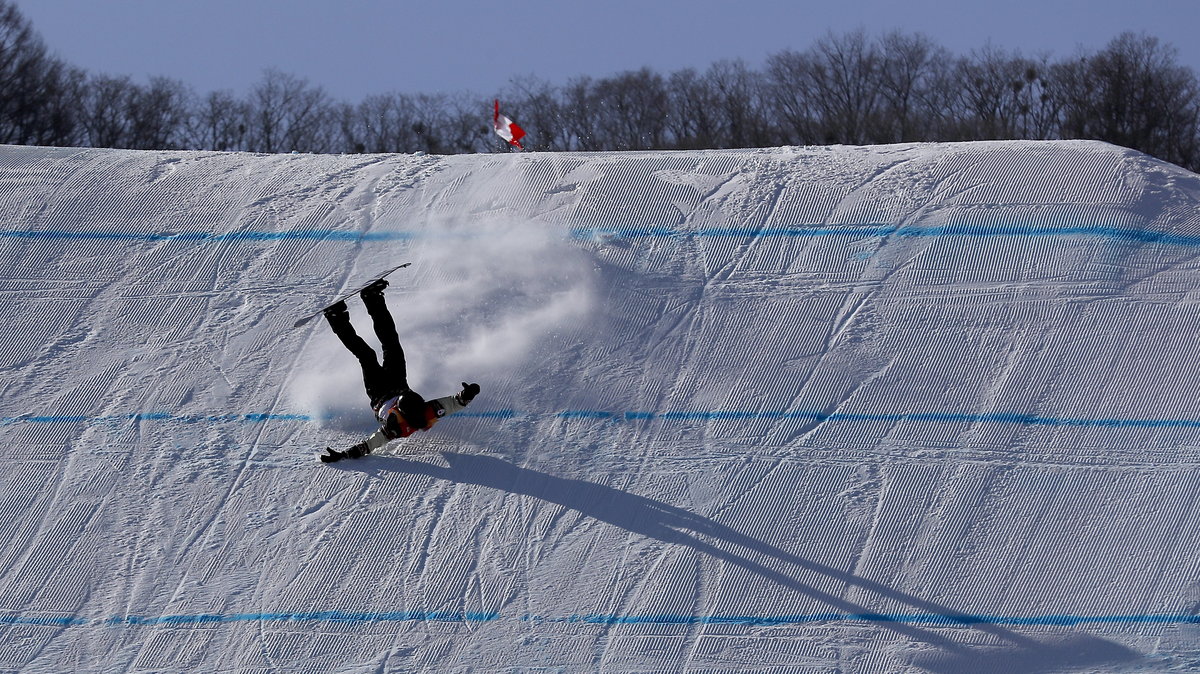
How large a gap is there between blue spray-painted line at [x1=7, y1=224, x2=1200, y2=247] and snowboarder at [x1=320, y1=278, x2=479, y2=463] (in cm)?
148

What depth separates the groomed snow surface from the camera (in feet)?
19.3

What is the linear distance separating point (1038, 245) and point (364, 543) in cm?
398

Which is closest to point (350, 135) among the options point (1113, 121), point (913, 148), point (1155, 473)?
point (1113, 121)

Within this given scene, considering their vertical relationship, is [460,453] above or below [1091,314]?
below

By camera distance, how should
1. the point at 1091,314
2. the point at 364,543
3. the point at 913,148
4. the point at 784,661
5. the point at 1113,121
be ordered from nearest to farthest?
the point at 784,661
the point at 364,543
the point at 1091,314
the point at 913,148
the point at 1113,121

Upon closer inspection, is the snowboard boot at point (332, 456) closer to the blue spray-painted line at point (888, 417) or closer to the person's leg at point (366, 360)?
the person's leg at point (366, 360)

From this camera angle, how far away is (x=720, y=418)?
21.8 feet

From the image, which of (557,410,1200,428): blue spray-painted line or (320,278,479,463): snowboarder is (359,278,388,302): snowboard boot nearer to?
(320,278,479,463): snowboarder

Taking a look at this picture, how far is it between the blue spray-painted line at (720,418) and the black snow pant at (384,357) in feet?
1.62

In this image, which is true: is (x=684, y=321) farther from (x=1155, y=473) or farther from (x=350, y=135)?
(x=350, y=135)

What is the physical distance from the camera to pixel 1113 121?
1705 cm

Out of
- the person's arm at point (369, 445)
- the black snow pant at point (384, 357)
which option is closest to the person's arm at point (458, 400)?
the black snow pant at point (384, 357)

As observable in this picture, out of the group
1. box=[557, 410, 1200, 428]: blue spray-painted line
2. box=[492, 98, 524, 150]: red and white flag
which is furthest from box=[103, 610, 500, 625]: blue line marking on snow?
box=[492, 98, 524, 150]: red and white flag

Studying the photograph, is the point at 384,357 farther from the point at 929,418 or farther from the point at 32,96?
the point at 32,96
